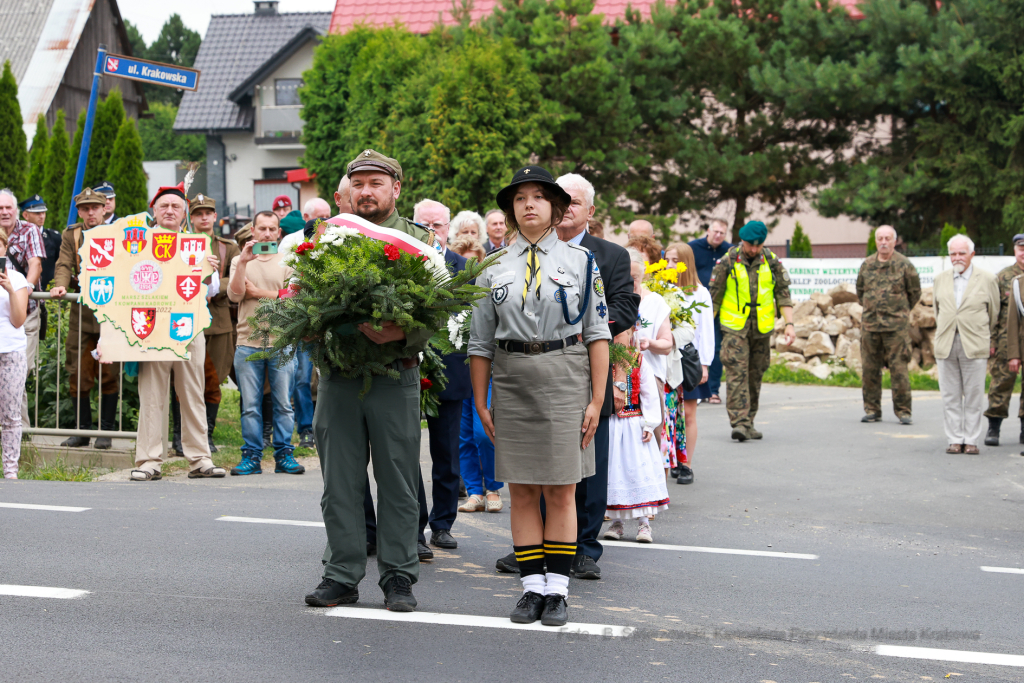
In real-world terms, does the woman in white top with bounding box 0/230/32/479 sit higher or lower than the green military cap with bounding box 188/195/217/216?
lower

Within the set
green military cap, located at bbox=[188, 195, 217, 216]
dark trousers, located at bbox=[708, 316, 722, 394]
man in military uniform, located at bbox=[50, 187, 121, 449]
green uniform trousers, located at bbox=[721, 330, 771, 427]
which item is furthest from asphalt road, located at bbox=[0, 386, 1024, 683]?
dark trousers, located at bbox=[708, 316, 722, 394]

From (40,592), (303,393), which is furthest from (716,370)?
(40,592)

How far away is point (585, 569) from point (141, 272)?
480 centimetres

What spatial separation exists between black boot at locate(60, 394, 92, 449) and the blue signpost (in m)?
2.89

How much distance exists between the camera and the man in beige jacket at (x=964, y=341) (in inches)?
422

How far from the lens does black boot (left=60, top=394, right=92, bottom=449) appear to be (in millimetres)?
9680

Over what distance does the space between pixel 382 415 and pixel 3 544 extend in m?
2.65

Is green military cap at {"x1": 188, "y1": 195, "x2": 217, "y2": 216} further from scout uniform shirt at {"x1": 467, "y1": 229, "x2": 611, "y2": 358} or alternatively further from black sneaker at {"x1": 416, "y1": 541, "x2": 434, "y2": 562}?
scout uniform shirt at {"x1": 467, "y1": 229, "x2": 611, "y2": 358}

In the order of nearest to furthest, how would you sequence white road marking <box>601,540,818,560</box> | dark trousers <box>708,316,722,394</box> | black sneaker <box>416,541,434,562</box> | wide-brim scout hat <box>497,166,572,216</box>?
wide-brim scout hat <box>497,166,572,216</box> → black sneaker <box>416,541,434,562</box> → white road marking <box>601,540,818,560</box> → dark trousers <box>708,316,722,394</box>

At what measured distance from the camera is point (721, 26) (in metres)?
23.8

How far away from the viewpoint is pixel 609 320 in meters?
5.86

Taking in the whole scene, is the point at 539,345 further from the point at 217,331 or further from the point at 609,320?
the point at 217,331

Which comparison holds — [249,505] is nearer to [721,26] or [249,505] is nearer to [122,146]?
[122,146]

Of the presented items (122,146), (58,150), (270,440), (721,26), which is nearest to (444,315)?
(270,440)
